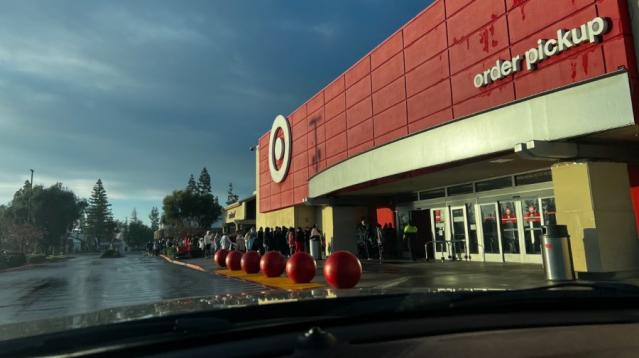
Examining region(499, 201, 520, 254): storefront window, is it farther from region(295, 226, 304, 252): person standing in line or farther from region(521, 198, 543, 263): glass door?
region(295, 226, 304, 252): person standing in line

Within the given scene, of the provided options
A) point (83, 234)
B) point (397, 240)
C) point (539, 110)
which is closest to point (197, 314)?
point (539, 110)

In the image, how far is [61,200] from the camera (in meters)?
79.2

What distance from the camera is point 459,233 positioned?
20.6m

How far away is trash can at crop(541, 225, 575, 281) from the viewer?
11.2 meters

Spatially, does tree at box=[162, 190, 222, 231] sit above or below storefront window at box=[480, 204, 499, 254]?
above

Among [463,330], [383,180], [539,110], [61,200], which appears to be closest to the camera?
[463,330]

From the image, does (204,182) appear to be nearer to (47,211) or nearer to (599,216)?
(47,211)

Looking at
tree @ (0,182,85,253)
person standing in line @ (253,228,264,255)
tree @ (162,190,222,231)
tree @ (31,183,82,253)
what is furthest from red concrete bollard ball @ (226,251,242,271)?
tree @ (31,183,82,253)

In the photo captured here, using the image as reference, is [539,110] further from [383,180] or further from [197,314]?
[197,314]

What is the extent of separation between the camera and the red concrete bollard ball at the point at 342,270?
10.8m

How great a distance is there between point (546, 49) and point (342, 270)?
26.5 ft

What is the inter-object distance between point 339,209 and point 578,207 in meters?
14.3

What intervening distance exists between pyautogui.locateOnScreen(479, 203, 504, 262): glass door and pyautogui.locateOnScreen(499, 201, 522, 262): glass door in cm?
19

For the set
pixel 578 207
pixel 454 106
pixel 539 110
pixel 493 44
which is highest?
pixel 493 44
